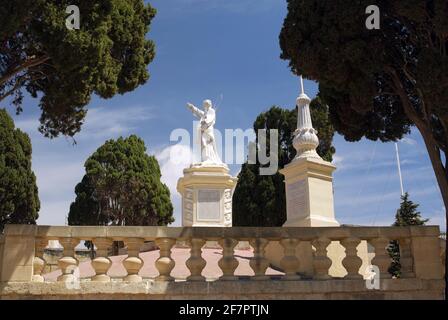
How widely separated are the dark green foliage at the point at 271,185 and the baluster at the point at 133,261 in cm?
2390

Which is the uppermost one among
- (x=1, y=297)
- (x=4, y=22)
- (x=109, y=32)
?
(x=109, y=32)

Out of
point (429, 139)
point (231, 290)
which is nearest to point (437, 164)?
point (429, 139)

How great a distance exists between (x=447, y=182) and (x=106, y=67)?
5.34m

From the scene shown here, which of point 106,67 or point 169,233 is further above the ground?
point 106,67

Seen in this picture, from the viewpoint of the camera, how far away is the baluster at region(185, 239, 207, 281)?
6008 millimetres

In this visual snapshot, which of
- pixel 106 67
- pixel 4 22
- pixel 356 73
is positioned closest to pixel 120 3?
pixel 106 67

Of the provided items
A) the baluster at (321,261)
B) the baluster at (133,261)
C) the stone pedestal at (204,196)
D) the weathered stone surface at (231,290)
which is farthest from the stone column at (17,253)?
the stone pedestal at (204,196)

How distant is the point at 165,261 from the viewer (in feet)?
19.7

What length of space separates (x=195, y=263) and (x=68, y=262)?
145 centimetres

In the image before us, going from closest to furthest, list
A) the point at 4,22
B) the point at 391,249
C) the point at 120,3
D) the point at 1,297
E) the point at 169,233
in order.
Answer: the point at 1,297
the point at 169,233
the point at 4,22
the point at 120,3
the point at 391,249

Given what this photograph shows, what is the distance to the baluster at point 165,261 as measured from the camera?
5988 millimetres

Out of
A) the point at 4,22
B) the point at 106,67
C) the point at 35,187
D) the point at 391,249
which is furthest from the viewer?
the point at 35,187

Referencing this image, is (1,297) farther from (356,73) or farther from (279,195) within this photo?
(279,195)

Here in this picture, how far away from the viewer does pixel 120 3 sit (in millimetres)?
8852
